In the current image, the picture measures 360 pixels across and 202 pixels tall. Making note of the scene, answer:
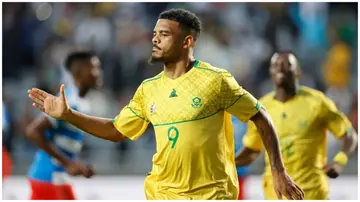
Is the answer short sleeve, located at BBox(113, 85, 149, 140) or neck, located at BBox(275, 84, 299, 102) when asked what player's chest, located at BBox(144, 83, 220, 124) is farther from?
neck, located at BBox(275, 84, 299, 102)

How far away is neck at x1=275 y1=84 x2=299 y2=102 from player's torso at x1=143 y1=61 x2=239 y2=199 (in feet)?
8.26

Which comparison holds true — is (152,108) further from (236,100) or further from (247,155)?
(247,155)

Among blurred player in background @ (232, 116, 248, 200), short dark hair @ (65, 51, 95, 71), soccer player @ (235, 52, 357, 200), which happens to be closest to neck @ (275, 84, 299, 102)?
soccer player @ (235, 52, 357, 200)

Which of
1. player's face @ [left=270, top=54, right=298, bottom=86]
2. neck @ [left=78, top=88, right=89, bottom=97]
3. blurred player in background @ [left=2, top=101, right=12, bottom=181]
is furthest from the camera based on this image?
blurred player in background @ [left=2, top=101, right=12, bottom=181]

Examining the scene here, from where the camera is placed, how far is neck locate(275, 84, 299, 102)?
8.29 m

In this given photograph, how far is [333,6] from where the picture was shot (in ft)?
55.1

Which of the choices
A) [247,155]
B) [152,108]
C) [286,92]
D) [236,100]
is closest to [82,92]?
[247,155]

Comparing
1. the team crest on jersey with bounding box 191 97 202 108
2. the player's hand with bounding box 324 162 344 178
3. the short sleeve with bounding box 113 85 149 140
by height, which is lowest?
the player's hand with bounding box 324 162 344 178

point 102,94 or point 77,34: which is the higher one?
point 77,34

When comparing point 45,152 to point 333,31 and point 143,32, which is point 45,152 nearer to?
point 143,32

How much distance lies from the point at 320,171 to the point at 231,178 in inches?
89.9

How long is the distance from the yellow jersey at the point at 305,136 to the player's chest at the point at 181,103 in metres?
2.25

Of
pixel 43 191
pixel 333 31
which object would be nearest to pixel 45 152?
pixel 43 191

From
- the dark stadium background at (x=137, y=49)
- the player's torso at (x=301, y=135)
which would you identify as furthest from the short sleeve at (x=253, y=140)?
the dark stadium background at (x=137, y=49)
